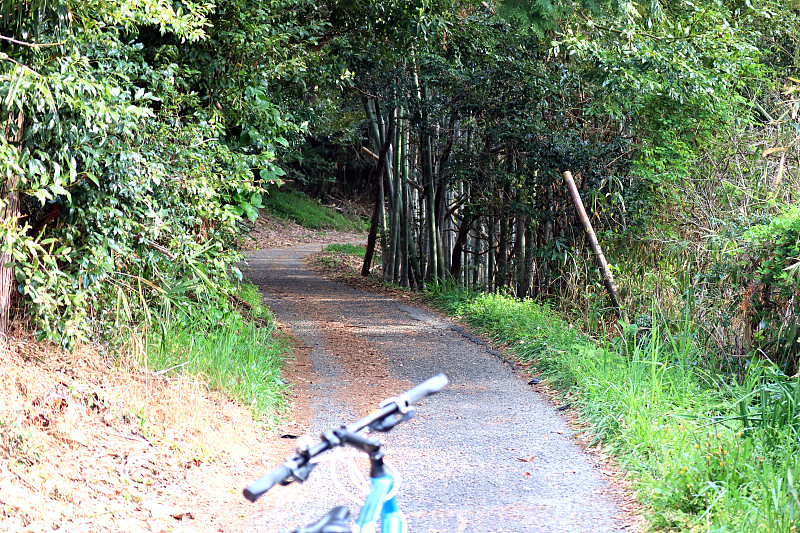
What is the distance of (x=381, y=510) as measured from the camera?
83.8 inches

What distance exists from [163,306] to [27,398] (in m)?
1.89

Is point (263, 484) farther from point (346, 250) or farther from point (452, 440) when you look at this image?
point (346, 250)

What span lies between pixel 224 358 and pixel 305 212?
95.1ft

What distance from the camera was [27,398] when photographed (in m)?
4.73

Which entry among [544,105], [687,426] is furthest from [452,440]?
[544,105]

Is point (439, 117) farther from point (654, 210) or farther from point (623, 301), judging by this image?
point (623, 301)

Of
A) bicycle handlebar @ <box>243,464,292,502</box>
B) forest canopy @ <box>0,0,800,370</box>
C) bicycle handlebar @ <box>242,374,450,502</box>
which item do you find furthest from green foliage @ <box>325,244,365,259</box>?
bicycle handlebar @ <box>243,464,292,502</box>

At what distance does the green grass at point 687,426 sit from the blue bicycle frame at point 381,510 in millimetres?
2204

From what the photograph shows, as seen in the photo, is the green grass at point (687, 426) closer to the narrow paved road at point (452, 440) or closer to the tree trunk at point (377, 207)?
the narrow paved road at point (452, 440)

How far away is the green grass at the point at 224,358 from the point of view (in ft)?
20.0

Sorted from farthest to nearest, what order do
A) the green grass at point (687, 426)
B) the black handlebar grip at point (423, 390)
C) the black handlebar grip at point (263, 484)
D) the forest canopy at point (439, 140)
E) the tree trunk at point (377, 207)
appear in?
the tree trunk at point (377, 207)
the forest canopy at point (439, 140)
the green grass at point (687, 426)
the black handlebar grip at point (423, 390)
the black handlebar grip at point (263, 484)

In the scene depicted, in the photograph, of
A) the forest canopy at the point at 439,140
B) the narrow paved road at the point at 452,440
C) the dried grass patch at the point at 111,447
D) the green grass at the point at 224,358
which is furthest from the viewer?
the green grass at the point at 224,358

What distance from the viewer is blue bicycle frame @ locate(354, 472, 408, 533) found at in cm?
202

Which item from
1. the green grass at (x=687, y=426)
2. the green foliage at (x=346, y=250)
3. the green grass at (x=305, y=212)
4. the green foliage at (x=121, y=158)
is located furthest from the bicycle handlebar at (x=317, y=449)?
the green grass at (x=305, y=212)
